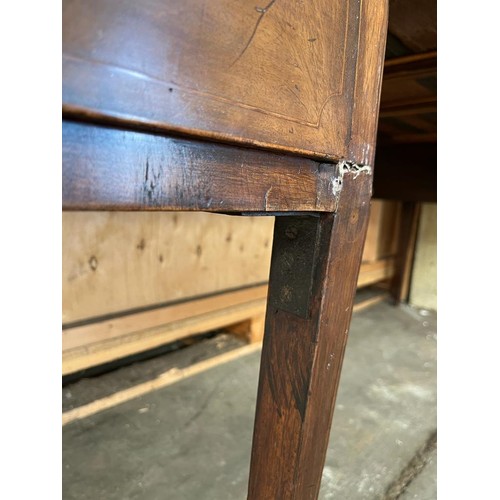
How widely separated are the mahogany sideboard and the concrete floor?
51 cm

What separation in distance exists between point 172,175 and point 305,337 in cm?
26

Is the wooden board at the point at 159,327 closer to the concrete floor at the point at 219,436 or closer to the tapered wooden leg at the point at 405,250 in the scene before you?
the concrete floor at the point at 219,436

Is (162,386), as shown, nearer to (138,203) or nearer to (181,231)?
(181,231)

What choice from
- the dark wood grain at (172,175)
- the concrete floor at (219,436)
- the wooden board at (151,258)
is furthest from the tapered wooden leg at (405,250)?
the dark wood grain at (172,175)

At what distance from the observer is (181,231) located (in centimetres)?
154

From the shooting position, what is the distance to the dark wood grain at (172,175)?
0.25 meters

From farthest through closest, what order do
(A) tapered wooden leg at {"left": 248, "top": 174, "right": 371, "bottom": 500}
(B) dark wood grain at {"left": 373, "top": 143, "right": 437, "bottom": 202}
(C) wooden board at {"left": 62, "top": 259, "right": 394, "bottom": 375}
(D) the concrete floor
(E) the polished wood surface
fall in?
(B) dark wood grain at {"left": 373, "top": 143, "right": 437, "bottom": 202}, (C) wooden board at {"left": 62, "top": 259, "right": 394, "bottom": 375}, (D) the concrete floor, (A) tapered wooden leg at {"left": 248, "top": 174, "right": 371, "bottom": 500}, (E) the polished wood surface

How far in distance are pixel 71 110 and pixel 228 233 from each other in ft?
4.91

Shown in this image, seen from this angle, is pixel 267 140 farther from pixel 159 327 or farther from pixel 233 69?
pixel 159 327

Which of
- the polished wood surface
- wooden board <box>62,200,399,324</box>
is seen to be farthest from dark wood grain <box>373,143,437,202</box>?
the polished wood surface

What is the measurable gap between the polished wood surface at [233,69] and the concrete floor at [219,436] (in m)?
0.86

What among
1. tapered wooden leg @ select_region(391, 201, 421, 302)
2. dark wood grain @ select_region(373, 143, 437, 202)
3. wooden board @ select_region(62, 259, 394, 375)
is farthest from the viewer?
tapered wooden leg @ select_region(391, 201, 421, 302)

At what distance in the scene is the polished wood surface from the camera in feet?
0.76

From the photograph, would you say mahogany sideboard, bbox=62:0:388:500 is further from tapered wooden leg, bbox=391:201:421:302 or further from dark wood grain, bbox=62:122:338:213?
tapered wooden leg, bbox=391:201:421:302
